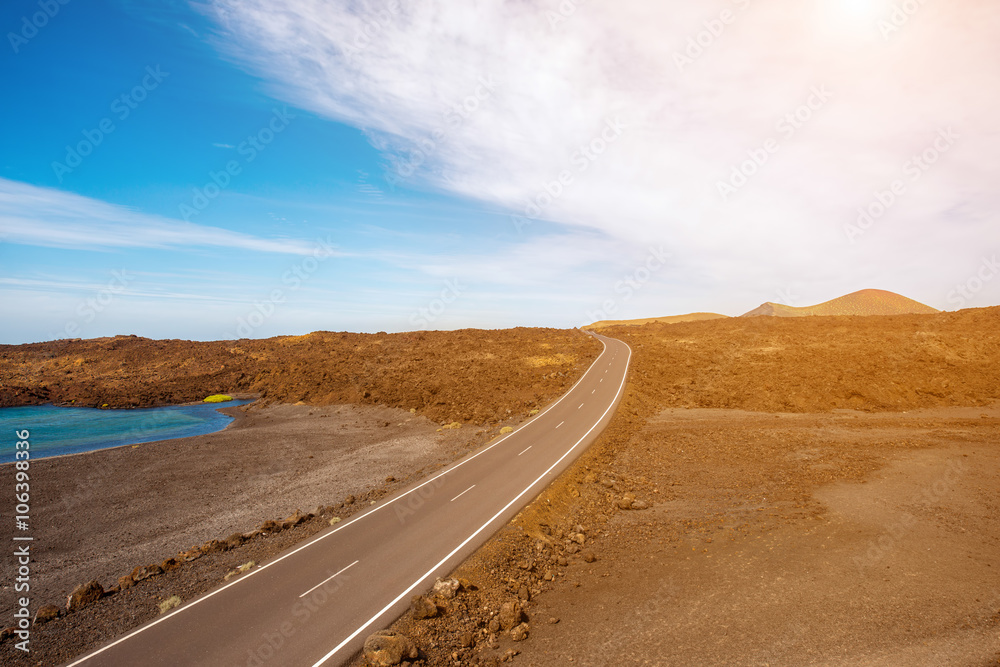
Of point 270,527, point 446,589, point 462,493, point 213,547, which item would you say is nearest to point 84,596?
point 213,547

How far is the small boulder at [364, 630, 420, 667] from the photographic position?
10594 mm

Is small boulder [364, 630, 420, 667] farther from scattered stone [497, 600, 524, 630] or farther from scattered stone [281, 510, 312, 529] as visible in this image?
scattered stone [281, 510, 312, 529]

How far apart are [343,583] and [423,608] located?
346 centimetres

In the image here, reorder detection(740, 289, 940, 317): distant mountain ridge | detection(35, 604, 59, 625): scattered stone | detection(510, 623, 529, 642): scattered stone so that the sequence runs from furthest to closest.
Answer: detection(740, 289, 940, 317): distant mountain ridge → detection(35, 604, 59, 625): scattered stone → detection(510, 623, 529, 642): scattered stone

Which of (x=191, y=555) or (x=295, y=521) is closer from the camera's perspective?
(x=191, y=555)

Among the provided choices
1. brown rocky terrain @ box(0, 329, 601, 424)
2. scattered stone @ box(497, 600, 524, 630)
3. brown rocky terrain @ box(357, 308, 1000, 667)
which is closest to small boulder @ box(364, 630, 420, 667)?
brown rocky terrain @ box(357, 308, 1000, 667)

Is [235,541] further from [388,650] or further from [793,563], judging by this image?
[793,563]

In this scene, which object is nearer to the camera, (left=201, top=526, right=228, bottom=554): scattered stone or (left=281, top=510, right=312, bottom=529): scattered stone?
(left=201, top=526, right=228, bottom=554): scattered stone

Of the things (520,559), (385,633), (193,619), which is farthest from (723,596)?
(193,619)

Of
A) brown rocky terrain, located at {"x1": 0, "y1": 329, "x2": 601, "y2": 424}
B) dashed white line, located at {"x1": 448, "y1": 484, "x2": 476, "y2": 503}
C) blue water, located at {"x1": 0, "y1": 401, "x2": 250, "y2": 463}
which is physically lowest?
dashed white line, located at {"x1": 448, "y1": 484, "x2": 476, "y2": 503}

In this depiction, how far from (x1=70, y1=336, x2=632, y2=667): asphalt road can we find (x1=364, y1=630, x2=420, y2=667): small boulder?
0.72 metres

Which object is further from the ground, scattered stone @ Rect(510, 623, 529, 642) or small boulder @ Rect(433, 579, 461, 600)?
small boulder @ Rect(433, 579, 461, 600)

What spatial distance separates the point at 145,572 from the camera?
15.9m

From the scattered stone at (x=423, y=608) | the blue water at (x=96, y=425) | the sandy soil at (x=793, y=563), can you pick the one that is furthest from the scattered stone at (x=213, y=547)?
the blue water at (x=96, y=425)
